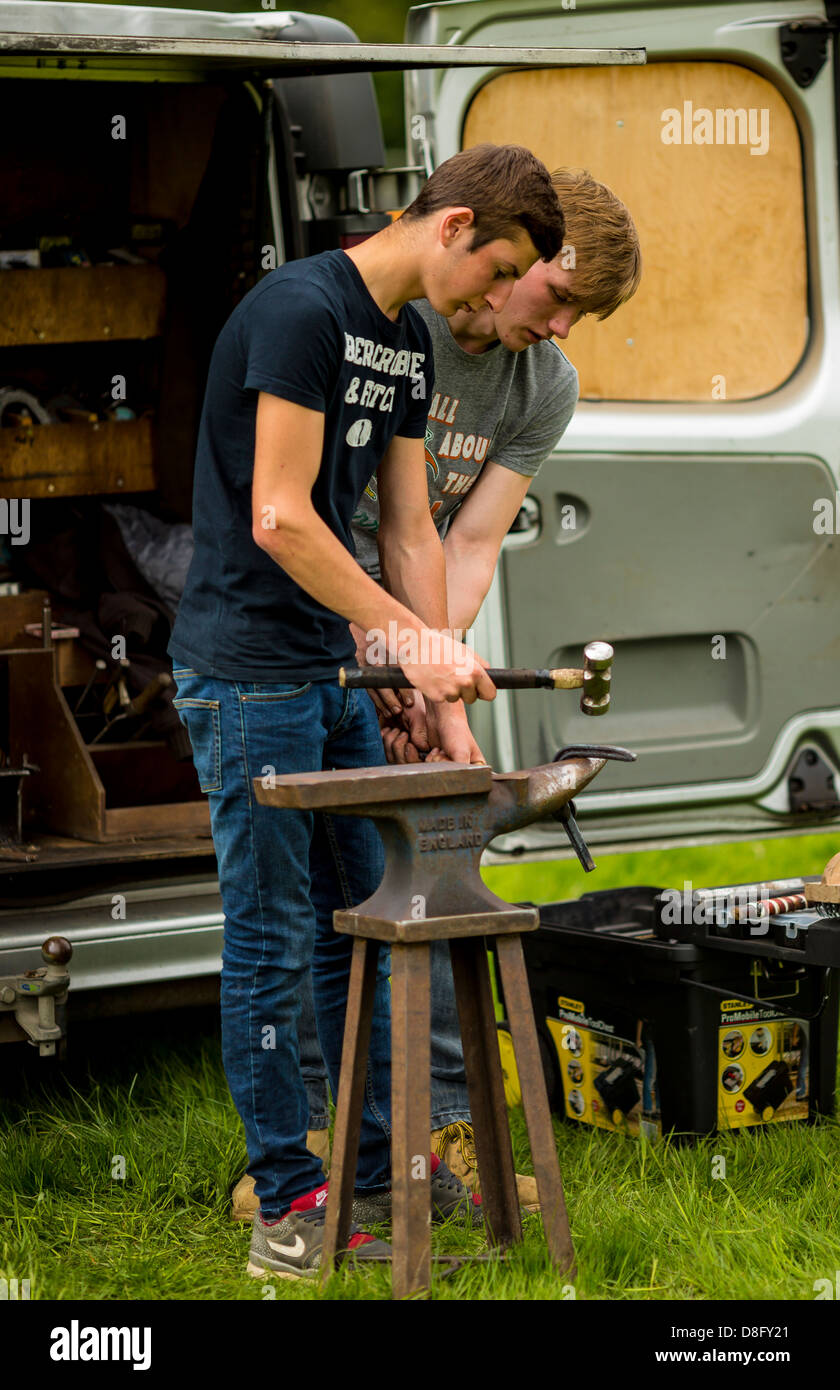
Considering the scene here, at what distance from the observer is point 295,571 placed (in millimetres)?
2625

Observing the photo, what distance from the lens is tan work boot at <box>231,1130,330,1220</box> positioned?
321 centimetres

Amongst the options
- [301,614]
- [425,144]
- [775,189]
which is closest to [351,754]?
[301,614]

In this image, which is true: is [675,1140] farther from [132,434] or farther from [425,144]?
[132,434]

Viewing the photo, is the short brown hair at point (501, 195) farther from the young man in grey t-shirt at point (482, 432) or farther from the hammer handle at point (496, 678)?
the hammer handle at point (496, 678)

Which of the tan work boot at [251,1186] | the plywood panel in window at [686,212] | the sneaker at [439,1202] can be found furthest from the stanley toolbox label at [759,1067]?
the plywood panel in window at [686,212]

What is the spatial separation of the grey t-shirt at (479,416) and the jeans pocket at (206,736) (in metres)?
0.63

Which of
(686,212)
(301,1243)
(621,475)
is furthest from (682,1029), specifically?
(686,212)

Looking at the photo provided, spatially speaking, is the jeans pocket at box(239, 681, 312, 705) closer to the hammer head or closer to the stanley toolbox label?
the hammer head

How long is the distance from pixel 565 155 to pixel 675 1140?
7.14 feet

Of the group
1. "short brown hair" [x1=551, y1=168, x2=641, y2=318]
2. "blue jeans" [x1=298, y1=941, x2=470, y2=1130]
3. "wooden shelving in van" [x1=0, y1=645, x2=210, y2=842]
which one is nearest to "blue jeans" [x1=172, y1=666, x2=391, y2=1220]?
"blue jeans" [x1=298, y1=941, x2=470, y2=1130]

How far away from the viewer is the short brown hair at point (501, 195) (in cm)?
264

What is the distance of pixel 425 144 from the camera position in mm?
3701

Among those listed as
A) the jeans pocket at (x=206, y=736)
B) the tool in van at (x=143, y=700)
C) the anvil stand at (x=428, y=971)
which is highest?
the tool in van at (x=143, y=700)

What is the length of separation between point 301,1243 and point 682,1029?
1.06 meters
